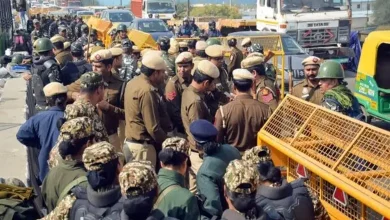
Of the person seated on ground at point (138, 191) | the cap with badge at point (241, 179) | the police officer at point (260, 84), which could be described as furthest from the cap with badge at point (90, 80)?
the cap with badge at point (241, 179)

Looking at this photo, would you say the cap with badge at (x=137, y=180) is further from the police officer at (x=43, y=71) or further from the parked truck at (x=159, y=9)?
the parked truck at (x=159, y=9)

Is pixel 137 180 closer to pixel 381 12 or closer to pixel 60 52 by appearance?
pixel 60 52

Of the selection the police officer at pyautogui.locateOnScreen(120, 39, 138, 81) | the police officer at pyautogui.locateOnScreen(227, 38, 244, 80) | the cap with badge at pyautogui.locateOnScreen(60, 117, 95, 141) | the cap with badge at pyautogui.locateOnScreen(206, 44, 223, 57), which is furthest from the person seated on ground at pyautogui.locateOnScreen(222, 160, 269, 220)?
the police officer at pyautogui.locateOnScreen(227, 38, 244, 80)

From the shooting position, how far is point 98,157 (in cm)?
A: 391

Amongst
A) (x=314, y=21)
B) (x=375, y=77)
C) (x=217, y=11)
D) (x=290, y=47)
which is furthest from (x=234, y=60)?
(x=217, y=11)

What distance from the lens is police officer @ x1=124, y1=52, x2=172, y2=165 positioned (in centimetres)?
636

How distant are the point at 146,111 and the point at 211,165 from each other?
1.80 m

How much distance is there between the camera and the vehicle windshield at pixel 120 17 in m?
28.6

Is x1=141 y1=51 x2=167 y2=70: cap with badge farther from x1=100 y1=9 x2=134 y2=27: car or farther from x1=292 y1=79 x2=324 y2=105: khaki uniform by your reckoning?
x1=100 y1=9 x2=134 y2=27: car

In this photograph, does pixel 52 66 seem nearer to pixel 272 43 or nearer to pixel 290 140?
pixel 290 140

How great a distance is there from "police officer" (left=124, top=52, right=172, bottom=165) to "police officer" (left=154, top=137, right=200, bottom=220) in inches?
79.4

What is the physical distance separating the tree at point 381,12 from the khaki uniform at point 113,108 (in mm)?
42916

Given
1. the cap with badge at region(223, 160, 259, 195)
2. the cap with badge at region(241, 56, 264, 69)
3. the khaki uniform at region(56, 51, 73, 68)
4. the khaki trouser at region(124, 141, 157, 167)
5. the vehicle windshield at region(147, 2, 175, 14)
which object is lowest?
the khaki trouser at region(124, 141, 157, 167)

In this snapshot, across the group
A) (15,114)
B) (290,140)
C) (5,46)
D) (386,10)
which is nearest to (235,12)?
(386,10)
